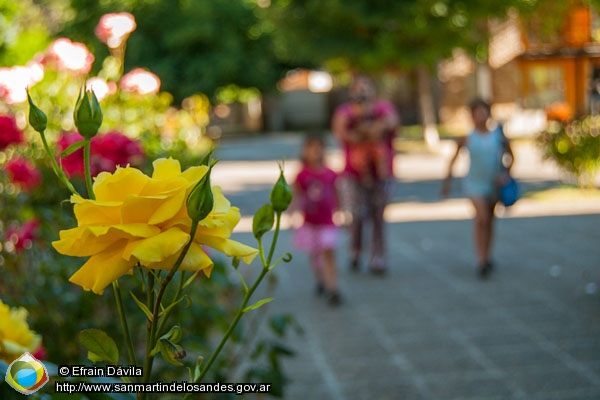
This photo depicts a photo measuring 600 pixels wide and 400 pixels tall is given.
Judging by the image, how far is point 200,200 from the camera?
116cm

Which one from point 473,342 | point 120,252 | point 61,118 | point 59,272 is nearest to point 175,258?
point 120,252

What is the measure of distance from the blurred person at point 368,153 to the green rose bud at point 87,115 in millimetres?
7157

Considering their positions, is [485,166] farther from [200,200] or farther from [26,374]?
[200,200]

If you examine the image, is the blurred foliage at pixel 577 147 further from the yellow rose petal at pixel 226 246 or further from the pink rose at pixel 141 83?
the yellow rose petal at pixel 226 246

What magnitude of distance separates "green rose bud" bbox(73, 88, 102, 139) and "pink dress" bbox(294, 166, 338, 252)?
622 centimetres

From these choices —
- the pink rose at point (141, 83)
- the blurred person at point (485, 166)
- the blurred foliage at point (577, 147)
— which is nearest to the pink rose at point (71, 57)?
the pink rose at point (141, 83)

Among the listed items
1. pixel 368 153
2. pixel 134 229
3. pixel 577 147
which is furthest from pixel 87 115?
pixel 577 147

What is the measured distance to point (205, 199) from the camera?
1.16m

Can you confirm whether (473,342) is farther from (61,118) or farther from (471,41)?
(471,41)

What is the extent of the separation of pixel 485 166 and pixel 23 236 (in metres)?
4.67

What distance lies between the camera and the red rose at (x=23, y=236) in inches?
165

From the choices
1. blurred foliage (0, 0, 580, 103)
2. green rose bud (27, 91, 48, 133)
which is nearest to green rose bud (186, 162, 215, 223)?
green rose bud (27, 91, 48, 133)

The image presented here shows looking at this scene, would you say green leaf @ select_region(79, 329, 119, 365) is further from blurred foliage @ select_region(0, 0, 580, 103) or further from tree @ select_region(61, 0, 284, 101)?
tree @ select_region(61, 0, 284, 101)

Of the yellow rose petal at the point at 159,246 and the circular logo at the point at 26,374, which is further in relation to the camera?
the circular logo at the point at 26,374
